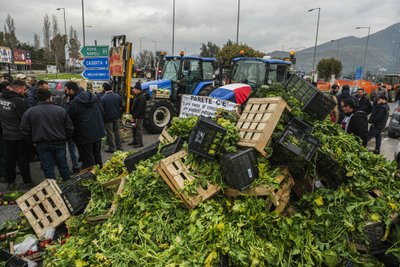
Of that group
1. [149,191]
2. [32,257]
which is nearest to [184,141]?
[149,191]

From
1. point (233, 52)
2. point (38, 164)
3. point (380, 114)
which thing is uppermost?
point (233, 52)

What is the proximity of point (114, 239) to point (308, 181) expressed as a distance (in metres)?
2.75

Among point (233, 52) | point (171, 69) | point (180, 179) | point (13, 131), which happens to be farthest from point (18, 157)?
point (233, 52)

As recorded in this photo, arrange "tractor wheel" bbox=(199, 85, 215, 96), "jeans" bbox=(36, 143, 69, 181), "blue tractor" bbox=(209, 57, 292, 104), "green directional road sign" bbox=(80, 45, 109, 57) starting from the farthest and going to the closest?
"tractor wheel" bbox=(199, 85, 215, 96) → "blue tractor" bbox=(209, 57, 292, 104) → "green directional road sign" bbox=(80, 45, 109, 57) → "jeans" bbox=(36, 143, 69, 181)

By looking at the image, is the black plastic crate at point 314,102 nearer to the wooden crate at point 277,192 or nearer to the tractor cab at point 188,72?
the wooden crate at point 277,192

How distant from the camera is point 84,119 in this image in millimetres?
6098

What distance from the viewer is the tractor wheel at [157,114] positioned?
1046 centimetres

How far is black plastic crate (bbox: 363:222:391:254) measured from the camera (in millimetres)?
3660

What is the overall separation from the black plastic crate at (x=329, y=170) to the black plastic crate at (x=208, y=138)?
145 centimetres

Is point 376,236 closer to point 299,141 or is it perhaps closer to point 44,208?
point 299,141

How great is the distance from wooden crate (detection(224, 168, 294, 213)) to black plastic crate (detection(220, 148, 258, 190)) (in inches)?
3.5

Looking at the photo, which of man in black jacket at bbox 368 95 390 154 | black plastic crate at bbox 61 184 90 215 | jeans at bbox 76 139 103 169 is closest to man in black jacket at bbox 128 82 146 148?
jeans at bbox 76 139 103 169

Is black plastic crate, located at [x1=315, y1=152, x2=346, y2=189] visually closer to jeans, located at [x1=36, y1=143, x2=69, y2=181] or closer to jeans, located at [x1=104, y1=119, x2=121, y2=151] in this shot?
jeans, located at [x1=36, y1=143, x2=69, y2=181]

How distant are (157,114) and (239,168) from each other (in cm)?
746
